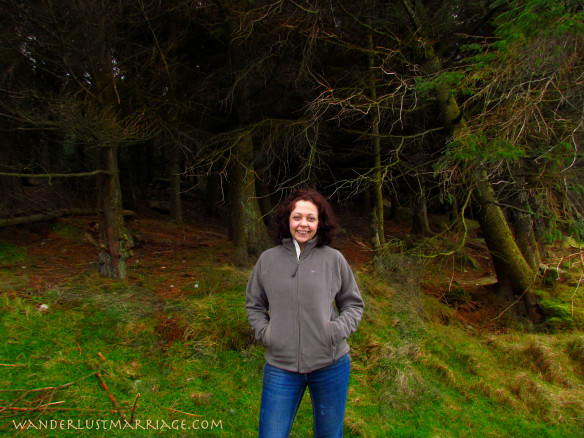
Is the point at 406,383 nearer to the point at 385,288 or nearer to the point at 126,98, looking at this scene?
the point at 385,288

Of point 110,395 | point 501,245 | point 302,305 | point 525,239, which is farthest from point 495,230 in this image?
point 110,395

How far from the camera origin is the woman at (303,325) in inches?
75.9

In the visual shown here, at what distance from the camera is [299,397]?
1994 millimetres

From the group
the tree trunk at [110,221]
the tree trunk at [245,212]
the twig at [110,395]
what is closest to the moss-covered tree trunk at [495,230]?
the tree trunk at [245,212]

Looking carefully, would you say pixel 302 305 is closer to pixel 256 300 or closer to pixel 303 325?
pixel 303 325

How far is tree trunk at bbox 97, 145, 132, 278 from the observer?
5.07 m

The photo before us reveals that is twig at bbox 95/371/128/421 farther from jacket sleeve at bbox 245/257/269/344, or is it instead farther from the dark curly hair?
the dark curly hair

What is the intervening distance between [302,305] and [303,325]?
116 millimetres

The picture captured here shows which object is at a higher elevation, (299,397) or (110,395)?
(299,397)

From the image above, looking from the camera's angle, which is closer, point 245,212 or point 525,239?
point 525,239

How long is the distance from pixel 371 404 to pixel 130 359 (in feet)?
8.43

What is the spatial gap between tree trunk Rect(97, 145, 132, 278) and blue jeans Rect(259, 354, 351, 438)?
4137 mm

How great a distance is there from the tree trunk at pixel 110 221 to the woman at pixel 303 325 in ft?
12.8

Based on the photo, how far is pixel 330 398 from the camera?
77.1 inches
